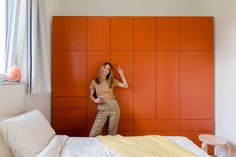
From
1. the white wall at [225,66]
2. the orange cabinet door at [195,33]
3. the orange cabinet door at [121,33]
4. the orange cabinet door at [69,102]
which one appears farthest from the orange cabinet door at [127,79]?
the white wall at [225,66]

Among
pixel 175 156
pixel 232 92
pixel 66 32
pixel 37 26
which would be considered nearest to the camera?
pixel 175 156

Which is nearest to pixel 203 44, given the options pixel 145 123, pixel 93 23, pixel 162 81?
pixel 162 81

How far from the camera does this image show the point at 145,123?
11.4ft

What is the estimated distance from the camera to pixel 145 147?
202 cm

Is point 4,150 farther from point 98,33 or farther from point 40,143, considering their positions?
point 98,33

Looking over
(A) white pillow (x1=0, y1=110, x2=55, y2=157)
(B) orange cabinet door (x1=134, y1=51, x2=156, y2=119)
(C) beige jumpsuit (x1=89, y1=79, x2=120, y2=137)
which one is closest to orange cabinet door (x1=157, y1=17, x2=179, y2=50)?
(B) orange cabinet door (x1=134, y1=51, x2=156, y2=119)

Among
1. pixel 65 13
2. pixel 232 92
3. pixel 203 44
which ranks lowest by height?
pixel 232 92

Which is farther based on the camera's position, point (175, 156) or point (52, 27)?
point (52, 27)

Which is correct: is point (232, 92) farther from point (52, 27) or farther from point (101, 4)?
point (52, 27)

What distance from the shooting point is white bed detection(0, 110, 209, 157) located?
5.47 ft

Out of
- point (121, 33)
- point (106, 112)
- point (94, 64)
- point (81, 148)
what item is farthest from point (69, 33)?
point (81, 148)

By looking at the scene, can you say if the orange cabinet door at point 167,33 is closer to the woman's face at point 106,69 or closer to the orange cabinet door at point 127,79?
the orange cabinet door at point 127,79

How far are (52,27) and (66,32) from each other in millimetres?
239

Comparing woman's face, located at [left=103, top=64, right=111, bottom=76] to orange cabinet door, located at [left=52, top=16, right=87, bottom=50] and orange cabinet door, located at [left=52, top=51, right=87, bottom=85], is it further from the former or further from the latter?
orange cabinet door, located at [left=52, top=16, right=87, bottom=50]
